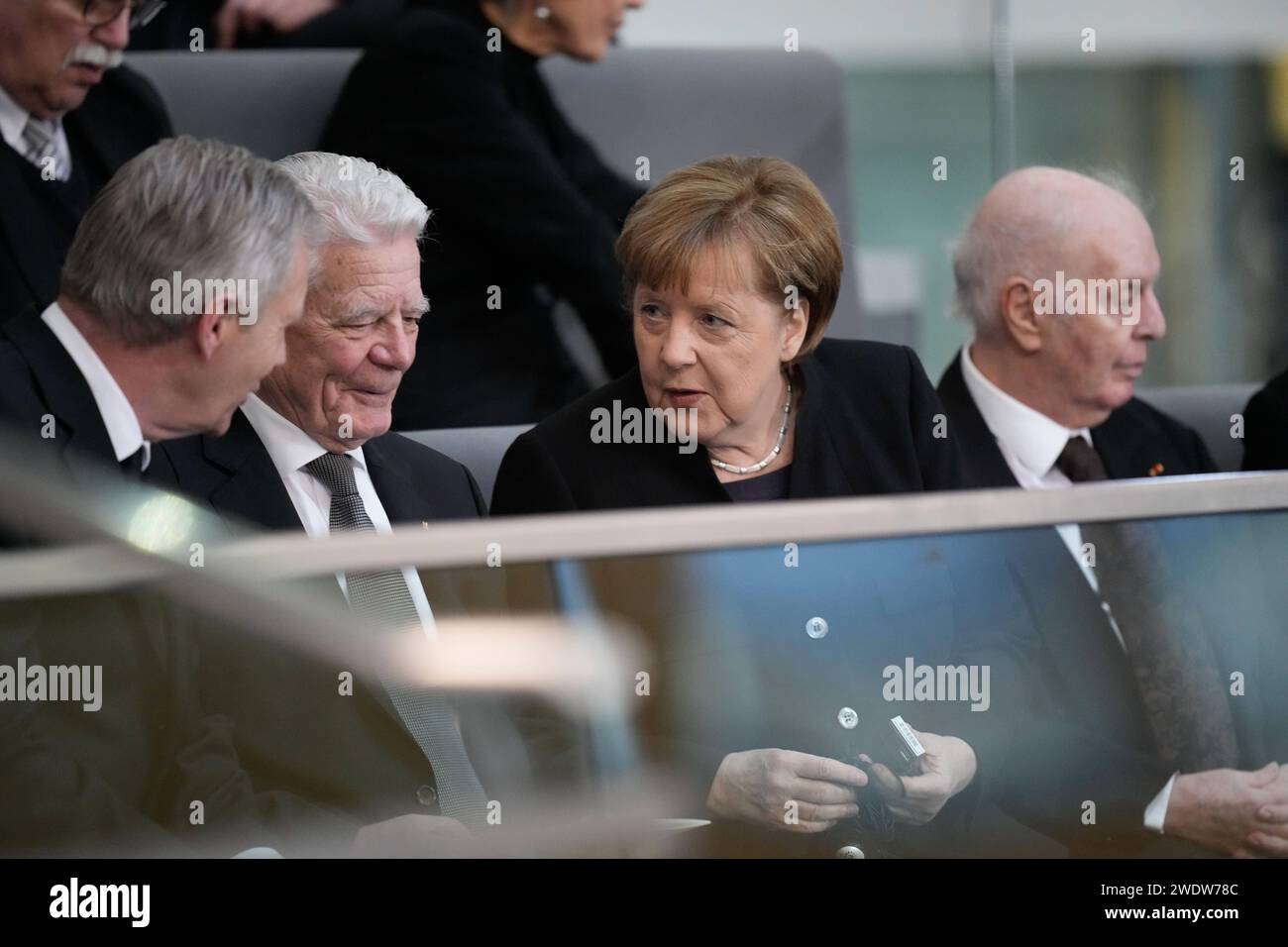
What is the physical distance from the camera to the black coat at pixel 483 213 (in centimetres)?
189

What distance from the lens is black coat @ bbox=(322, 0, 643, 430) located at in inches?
74.4

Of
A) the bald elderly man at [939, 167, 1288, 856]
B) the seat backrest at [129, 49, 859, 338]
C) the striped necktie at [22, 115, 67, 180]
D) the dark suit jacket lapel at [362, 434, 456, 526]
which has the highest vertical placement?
the seat backrest at [129, 49, 859, 338]

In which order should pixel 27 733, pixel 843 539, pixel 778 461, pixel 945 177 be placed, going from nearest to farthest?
pixel 27 733 < pixel 843 539 < pixel 778 461 < pixel 945 177

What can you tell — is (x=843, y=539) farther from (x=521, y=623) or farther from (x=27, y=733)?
(x=27, y=733)

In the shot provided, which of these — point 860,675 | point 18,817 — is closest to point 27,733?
point 18,817

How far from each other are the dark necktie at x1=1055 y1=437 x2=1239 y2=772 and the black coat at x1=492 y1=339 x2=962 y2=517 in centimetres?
27

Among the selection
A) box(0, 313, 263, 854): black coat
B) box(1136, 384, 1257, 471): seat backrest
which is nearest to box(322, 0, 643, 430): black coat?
box(0, 313, 263, 854): black coat

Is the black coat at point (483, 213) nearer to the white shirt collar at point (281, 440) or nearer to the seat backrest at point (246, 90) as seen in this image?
the seat backrest at point (246, 90)

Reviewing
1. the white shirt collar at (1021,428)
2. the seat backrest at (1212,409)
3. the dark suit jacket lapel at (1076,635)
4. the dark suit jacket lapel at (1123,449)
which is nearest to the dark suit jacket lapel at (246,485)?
the dark suit jacket lapel at (1076,635)

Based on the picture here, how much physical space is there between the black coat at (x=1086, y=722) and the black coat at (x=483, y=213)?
1.78 feet

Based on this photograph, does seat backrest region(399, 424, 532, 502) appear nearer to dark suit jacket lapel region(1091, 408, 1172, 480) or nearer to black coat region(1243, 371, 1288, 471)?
dark suit jacket lapel region(1091, 408, 1172, 480)

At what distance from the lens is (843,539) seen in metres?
1.50

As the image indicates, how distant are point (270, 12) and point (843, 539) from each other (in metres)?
1.36

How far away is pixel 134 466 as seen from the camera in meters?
1.50
